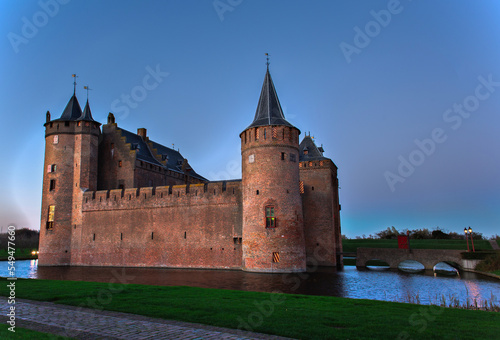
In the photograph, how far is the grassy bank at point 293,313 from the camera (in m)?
7.29

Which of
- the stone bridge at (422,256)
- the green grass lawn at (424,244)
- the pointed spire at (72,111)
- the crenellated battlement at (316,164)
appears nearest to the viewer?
the stone bridge at (422,256)

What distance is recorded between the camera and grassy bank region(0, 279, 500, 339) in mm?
7289

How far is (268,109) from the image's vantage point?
2686 cm

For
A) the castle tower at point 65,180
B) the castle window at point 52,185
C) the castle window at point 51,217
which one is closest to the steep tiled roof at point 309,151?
the castle tower at point 65,180

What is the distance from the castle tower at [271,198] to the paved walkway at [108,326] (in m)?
16.3

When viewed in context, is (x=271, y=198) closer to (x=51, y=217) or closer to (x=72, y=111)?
(x=51, y=217)

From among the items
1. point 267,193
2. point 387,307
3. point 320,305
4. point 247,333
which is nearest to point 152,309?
point 247,333

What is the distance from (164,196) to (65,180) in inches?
395

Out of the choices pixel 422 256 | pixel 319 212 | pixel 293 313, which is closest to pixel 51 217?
pixel 319 212

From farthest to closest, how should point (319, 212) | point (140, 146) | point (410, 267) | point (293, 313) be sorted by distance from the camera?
point (140, 146) < point (319, 212) < point (410, 267) < point (293, 313)

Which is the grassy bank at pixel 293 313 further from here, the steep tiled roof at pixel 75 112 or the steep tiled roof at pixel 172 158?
the steep tiled roof at pixel 172 158

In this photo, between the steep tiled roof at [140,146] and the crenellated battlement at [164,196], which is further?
the steep tiled roof at [140,146]

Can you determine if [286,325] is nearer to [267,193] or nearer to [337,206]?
[267,193]

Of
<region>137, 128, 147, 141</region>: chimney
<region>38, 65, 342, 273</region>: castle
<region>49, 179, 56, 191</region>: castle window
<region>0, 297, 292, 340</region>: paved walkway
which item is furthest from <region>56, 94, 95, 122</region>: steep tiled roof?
<region>0, 297, 292, 340</region>: paved walkway
